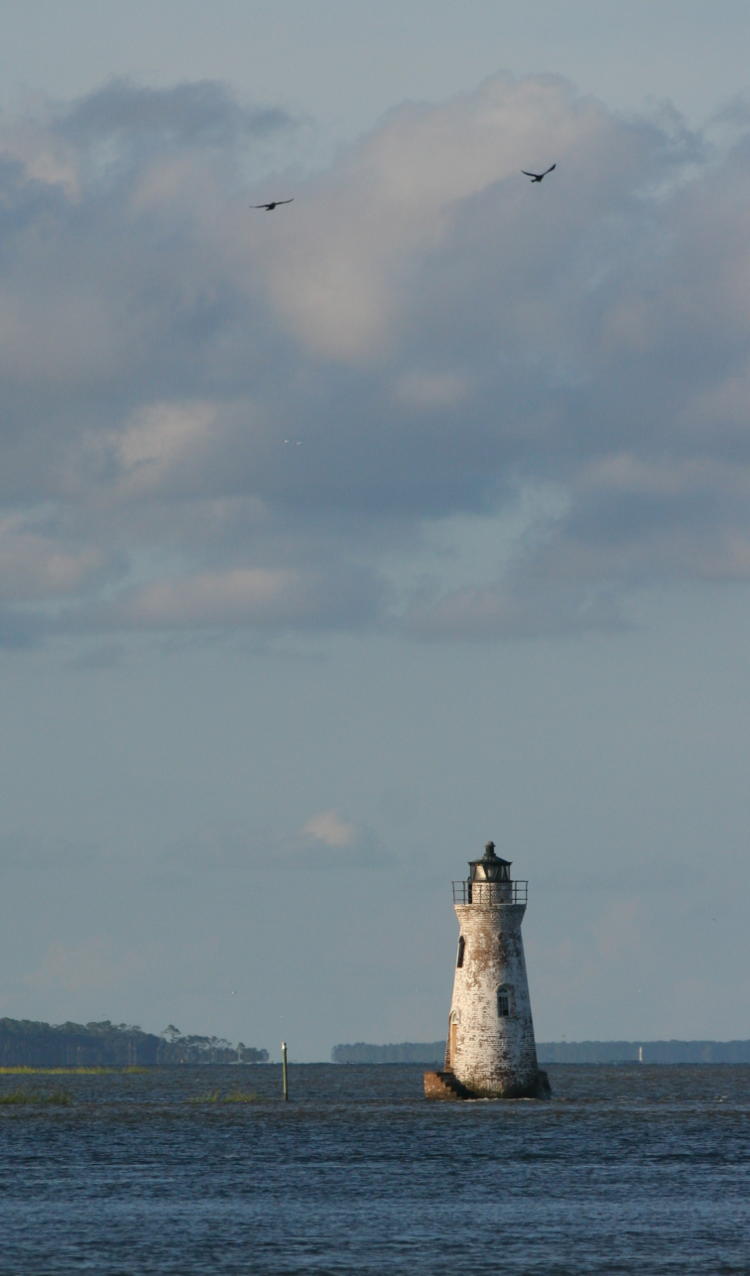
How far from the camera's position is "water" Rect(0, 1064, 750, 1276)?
54281 millimetres

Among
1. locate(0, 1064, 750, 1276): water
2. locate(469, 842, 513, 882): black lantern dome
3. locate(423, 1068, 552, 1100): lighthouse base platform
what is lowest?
locate(0, 1064, 750, 1276): water

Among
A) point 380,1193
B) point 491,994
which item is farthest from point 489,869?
point 380,1193

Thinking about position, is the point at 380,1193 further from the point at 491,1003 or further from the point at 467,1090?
the point at 467,1090

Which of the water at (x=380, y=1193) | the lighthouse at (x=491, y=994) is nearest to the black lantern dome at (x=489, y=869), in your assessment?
the lighthouse at (x=491, y=994)

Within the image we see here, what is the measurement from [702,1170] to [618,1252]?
77.3 ft

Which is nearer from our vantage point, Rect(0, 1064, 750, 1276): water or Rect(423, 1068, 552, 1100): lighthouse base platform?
Rect(0, 1064, 750, 1276): water

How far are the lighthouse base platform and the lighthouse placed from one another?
0.23ft

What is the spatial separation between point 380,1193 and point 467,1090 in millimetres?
27330

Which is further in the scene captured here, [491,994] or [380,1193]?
[491,994]

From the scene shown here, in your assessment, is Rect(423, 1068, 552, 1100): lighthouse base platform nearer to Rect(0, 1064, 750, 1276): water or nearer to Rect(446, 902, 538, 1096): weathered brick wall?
Rect(446, 902, 538, 1096): weathered brick wall

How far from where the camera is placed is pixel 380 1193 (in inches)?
2783

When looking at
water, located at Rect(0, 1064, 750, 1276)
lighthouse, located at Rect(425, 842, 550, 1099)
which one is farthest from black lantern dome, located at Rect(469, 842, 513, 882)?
water, located at Rect(0, 1064, 750, 1276)

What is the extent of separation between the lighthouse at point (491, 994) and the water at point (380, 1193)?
273cm

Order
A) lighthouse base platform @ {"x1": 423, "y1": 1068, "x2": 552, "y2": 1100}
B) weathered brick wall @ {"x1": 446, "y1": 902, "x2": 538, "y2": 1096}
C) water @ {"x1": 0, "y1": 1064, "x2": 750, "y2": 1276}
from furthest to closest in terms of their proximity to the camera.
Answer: lighthouse base platform @ {"x1": 423, "y1": 1068, "x2": 552, "y2": 1100} → weathered brick wall @ {"x1": 446, "y1": 902, "x2": 538, "y2": 1096} → water @ {"x1": 0, "y1": 1064, "x2": 750, "y2": 1276}
